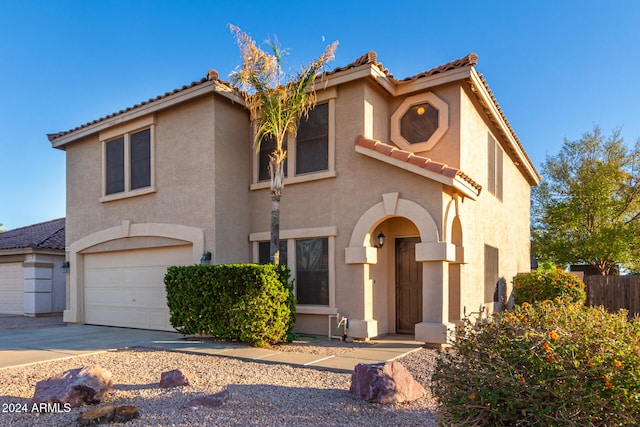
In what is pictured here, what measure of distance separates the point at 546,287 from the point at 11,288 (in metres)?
19.3

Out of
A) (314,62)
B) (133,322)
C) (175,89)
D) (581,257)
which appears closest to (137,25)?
(175,89)

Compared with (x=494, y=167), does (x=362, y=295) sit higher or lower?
lower

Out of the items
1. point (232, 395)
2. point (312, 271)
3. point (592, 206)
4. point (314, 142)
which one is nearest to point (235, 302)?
point (312, 271)

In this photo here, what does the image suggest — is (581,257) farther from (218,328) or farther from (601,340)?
(601,340)

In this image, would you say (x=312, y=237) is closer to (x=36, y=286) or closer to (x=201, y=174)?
(x=201, y=174)

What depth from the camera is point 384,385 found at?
18.0 feet

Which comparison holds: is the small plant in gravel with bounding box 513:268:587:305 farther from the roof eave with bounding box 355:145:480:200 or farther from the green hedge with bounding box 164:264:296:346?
the green hedge with bounding box 164:264:296:346

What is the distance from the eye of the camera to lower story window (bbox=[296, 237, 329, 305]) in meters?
10.6

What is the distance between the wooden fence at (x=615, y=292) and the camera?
1433 cm

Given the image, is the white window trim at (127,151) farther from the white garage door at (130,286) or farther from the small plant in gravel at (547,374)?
the small plant in gravel at (547,374)

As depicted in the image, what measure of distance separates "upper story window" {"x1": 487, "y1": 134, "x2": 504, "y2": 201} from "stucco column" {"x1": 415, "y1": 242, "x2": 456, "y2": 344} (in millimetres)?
4577

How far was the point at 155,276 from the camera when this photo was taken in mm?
12320

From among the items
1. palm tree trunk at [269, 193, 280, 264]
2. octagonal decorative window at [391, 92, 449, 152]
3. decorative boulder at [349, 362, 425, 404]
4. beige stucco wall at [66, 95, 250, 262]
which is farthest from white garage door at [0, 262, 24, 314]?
decorative boulder at [349, 362, 425, 404]

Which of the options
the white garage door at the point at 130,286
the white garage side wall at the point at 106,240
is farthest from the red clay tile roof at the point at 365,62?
the white garage door at the point at 130,286
